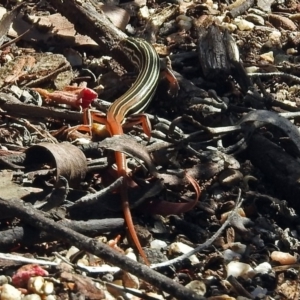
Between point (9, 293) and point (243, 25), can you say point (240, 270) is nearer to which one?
point (9, 293)

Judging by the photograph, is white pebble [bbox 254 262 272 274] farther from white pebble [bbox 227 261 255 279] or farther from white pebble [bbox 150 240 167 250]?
white pebble [bbox 150 240 167 250]

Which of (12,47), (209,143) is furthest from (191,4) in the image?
(209,143)

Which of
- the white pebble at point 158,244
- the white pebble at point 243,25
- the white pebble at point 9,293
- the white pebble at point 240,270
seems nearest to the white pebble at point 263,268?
the white pebble at point 240,270

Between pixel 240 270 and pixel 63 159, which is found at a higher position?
pixel 63 159

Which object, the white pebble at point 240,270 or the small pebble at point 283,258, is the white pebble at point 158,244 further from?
the small pebble at point 283,258

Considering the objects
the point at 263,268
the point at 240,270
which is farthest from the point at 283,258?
the point at 240,270

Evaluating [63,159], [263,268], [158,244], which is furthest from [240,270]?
[63,159]

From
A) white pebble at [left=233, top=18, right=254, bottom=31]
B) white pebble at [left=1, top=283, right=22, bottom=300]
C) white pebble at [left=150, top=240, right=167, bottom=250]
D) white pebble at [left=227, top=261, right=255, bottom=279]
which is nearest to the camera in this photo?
white pebble at [left=1, top=283, right=22, bottom=300]

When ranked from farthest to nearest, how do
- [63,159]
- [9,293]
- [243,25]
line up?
[243,25]
[63,159]
[9,293]

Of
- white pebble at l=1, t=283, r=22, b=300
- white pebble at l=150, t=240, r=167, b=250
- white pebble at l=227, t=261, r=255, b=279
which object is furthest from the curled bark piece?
white pebble at l=227, t=261, r=255, b=279

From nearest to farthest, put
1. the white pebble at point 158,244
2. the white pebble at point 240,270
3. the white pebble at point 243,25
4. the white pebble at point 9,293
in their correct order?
the white pebble at point 9,293, the white pebble at point 240,270, the white pebble at point 158,244, the white pebble at point 243,25

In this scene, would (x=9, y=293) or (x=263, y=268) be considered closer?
(x=9, y=293)

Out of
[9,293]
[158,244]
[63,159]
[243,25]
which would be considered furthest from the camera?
[243,25]
